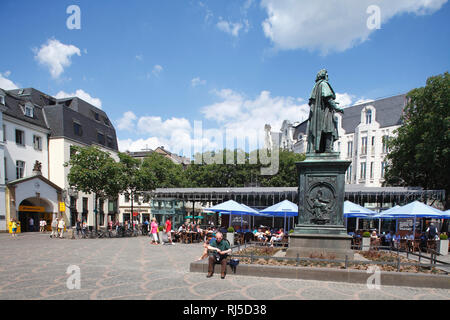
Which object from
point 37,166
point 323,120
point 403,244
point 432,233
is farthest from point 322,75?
point 37,166

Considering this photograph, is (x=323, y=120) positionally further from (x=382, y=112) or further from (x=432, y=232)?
(x=382, y=112)

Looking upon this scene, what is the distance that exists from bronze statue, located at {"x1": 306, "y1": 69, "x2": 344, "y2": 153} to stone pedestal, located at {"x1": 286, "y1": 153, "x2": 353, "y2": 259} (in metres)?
0.47

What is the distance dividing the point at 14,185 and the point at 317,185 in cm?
3056

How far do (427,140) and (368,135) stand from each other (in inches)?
791

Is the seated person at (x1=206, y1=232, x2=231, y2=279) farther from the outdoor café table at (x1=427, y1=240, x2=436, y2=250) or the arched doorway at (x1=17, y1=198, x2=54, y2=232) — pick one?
the arched doorway at (x1=17, y1=198, x2=54, y2=232)

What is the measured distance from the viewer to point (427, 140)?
25516 mm

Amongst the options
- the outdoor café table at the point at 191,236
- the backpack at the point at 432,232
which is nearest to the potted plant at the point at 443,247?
the backpack at the point at 432,232

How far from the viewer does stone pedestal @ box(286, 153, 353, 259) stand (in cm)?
966

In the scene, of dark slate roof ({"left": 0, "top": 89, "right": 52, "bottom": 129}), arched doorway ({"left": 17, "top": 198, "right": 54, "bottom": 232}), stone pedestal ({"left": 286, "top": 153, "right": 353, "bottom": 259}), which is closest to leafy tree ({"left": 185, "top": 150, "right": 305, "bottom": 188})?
arched doorway ({"left": 17, "top": 198, "right": 54, "bottom": 232})

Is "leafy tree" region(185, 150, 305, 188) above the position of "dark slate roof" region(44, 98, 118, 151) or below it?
below

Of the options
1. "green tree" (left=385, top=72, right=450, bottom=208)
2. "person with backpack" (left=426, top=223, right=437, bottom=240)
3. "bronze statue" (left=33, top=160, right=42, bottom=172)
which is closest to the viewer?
"person with backpack" (left=426, top=223, right=437, bottom=240)

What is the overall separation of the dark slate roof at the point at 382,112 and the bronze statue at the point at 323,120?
1445 inches

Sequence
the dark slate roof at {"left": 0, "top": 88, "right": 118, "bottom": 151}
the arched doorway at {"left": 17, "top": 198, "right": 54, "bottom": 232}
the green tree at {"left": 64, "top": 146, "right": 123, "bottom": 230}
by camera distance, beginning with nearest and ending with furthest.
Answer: the green tree at {"left": 64, "top": 146, "right": 123, "bottom": 230} → the arched doorway at {"left": 17, "top": 198, "right": 54, "bottom": 232} → the dark slate roof at {"left": 0, "top": 88, "right": 118, "bottom": 151}
